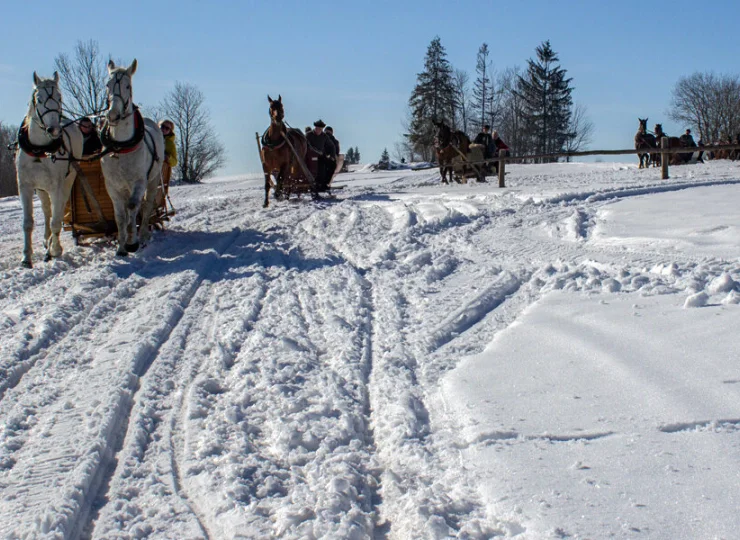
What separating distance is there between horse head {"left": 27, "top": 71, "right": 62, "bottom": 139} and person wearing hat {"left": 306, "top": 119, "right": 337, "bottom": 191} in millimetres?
9821

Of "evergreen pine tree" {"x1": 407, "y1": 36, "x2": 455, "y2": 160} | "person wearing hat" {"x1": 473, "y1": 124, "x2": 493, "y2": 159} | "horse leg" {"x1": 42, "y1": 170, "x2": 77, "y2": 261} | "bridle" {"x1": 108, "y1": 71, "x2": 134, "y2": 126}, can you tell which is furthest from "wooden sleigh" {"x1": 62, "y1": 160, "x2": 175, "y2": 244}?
"evergreen pine tree" {"x1": 407, "y1": 36, "x2": 455, "y2": 160}

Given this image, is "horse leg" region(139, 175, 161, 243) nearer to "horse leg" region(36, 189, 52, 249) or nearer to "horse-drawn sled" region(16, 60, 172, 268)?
"horse-drawn sled" region(16, 60, 172, 268)

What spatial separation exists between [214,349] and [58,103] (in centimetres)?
527

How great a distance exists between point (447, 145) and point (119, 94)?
14573 millimetres

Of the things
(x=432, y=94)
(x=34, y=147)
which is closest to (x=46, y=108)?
(x=34, y=147)

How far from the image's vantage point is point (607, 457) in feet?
11.5

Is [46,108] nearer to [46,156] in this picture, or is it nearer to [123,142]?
[46,156]

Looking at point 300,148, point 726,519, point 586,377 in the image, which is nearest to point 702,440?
point 726,519

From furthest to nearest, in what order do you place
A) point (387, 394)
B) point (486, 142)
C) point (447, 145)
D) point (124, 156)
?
point (486, 142), point (447, 145), point (124, 156), point (387, 394)

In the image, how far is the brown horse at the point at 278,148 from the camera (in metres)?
16.2

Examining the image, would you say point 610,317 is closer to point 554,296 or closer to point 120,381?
point 554,296

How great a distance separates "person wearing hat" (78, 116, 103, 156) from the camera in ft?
36.7

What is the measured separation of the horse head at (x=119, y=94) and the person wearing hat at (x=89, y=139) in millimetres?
2001

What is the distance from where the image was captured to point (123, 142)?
31.1 ft
